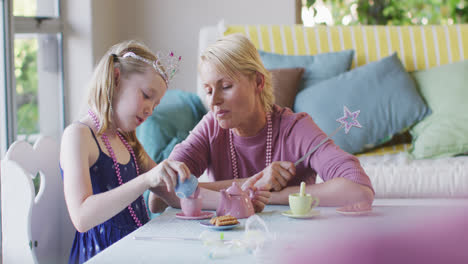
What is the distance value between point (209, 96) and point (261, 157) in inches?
9.5

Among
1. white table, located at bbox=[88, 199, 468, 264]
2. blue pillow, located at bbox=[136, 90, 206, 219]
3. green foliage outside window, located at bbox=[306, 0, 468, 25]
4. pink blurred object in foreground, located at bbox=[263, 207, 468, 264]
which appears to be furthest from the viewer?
green foliage outside window, located at bbox=[306, 0, 468, 25]

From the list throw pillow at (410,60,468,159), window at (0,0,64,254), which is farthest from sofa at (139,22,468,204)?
window at (0,0,64,254)

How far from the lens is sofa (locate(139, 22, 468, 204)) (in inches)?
91.1

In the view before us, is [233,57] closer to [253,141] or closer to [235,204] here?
[253,141]

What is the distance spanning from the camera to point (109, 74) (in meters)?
1.38

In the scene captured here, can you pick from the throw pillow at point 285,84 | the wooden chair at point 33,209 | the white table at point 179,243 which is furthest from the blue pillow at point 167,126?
the white table at point 179,243

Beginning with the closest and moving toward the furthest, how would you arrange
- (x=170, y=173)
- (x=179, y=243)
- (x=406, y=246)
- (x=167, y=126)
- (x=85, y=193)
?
(x=406, y=246) → (x=179, y=243) → (x=170, y=173) → (x=85, y=193) → (x=167, y=126)

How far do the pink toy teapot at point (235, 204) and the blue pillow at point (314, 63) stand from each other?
181 centimetres

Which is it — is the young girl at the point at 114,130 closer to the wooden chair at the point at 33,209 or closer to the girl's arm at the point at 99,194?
the girl's arm at the point at 99,194

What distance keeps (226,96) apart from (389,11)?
3.34 m

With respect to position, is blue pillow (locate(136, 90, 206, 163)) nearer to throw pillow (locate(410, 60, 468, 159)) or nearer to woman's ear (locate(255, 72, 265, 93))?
woman's ear (locate(255, 72, 265, 93))

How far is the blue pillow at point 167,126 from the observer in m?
2.44

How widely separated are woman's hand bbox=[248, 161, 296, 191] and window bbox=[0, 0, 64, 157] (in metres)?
1.55

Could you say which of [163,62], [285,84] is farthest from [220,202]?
[285,84]
